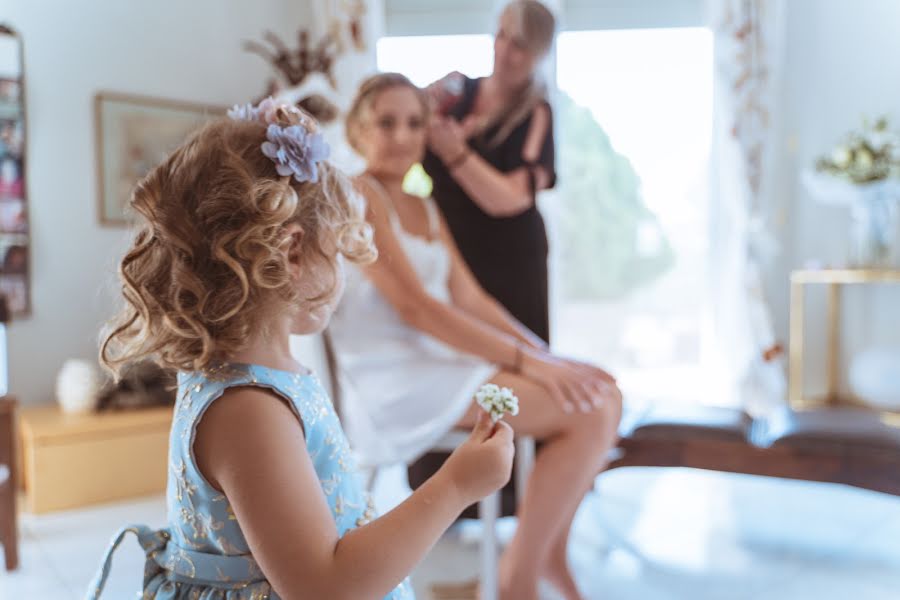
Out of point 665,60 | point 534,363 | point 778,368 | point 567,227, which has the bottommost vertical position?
point 778,368

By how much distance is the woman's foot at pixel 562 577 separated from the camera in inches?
83.4

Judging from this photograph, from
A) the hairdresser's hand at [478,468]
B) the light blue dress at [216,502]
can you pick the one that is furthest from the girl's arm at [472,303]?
the hairdresser's hand at [478,468]

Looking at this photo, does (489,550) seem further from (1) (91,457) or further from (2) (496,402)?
(1) (91,457)

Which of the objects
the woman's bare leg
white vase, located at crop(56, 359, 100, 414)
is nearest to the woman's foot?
the woman's bare leg

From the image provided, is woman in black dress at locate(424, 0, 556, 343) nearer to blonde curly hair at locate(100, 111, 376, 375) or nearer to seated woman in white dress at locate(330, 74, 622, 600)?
seated woman in white dress at locate(330, 74, 622, 600)

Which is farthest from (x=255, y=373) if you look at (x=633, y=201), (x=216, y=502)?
(x=633, y=201)

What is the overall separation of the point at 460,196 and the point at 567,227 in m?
1.76

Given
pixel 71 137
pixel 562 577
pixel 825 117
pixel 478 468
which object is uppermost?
pixel 825 117

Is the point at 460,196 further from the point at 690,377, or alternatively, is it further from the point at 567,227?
the point at 690,377

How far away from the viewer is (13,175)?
3.48m

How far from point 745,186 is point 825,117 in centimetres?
82

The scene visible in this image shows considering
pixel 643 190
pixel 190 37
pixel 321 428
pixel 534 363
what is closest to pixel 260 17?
pixel 190 37

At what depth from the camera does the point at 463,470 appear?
2.96ft

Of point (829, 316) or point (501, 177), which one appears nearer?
point (501, 177)
